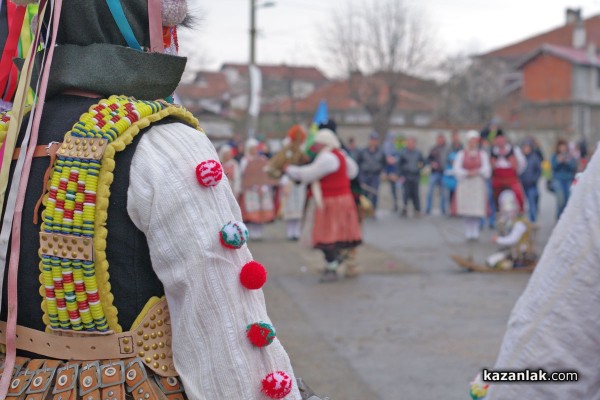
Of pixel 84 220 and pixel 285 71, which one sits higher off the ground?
pixel 285 71

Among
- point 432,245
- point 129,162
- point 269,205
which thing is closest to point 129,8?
point 129,162

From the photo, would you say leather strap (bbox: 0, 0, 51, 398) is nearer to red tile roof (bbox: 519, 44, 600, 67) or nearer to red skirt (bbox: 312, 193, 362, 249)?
red skirt (bbox: 312, 193, 362, 249)

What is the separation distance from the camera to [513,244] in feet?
30.2

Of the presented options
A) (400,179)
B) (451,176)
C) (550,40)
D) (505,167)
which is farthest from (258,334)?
(550,40)

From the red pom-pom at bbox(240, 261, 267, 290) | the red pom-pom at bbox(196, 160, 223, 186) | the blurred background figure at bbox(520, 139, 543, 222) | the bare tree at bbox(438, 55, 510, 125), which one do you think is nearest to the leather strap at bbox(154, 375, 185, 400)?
the red pom-pom at bbox(240, 261, 267, 290)

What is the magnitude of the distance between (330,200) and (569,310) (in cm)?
739

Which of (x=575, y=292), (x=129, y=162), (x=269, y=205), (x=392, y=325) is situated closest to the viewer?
(x=575, y=292)

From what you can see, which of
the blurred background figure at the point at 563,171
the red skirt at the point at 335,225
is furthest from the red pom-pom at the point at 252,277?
the blurred background figure at the point at 563,171

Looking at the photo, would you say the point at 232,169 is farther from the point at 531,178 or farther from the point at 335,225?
the point at 531,178

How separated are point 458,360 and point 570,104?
1602 inches

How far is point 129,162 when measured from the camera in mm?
1770

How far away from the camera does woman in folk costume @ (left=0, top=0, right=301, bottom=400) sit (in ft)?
5.65

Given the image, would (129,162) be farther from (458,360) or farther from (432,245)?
(432,245)

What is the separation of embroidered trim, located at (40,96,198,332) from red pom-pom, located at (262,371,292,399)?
36cm
